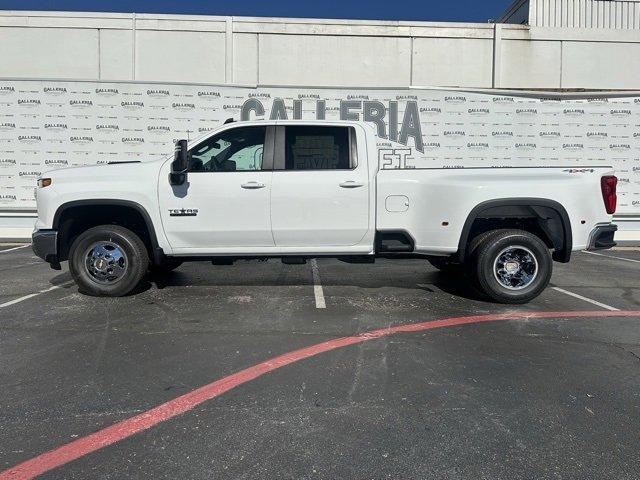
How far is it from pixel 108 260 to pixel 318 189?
102 inches

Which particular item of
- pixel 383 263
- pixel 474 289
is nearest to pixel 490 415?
pixel 474 289

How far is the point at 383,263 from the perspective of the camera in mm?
8828

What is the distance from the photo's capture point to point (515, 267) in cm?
593

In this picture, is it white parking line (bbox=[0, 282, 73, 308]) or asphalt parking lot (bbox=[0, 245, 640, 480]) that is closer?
asphalt parking lot (bbox=[0, 245, 640, 480])

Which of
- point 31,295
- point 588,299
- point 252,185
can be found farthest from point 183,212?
point 588,299

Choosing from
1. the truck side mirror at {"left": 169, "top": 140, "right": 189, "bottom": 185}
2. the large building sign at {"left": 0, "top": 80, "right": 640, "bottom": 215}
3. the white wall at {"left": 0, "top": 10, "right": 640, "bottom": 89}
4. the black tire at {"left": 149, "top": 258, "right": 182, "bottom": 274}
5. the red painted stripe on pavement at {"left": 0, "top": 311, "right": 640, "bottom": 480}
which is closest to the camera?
the red painted stripe on pavement at {"left": 0, "top": 311, "right": 640, "bottom": 480}

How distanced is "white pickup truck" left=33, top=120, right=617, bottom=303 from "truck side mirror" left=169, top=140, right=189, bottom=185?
0.06 feet

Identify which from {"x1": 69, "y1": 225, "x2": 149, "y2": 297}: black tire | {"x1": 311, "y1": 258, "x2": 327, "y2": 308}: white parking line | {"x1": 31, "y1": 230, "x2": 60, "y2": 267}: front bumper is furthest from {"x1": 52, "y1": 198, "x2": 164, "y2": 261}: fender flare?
{"x1": 311, "y1": 258, "x2": 327, "y2": 308}: white parking line

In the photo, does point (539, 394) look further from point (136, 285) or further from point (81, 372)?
point (136, 285)

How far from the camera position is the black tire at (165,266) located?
634 centimetres

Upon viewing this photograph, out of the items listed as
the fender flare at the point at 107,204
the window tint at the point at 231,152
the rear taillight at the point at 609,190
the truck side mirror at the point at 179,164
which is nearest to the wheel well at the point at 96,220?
the fender flare at the point at 107,204

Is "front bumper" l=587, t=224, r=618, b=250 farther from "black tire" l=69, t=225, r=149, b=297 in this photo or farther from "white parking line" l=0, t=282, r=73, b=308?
"white parking line" l=0, t=282, r=73, b=308

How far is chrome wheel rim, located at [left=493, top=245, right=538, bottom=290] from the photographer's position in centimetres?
591

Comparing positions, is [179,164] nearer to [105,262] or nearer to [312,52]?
[105,262]
